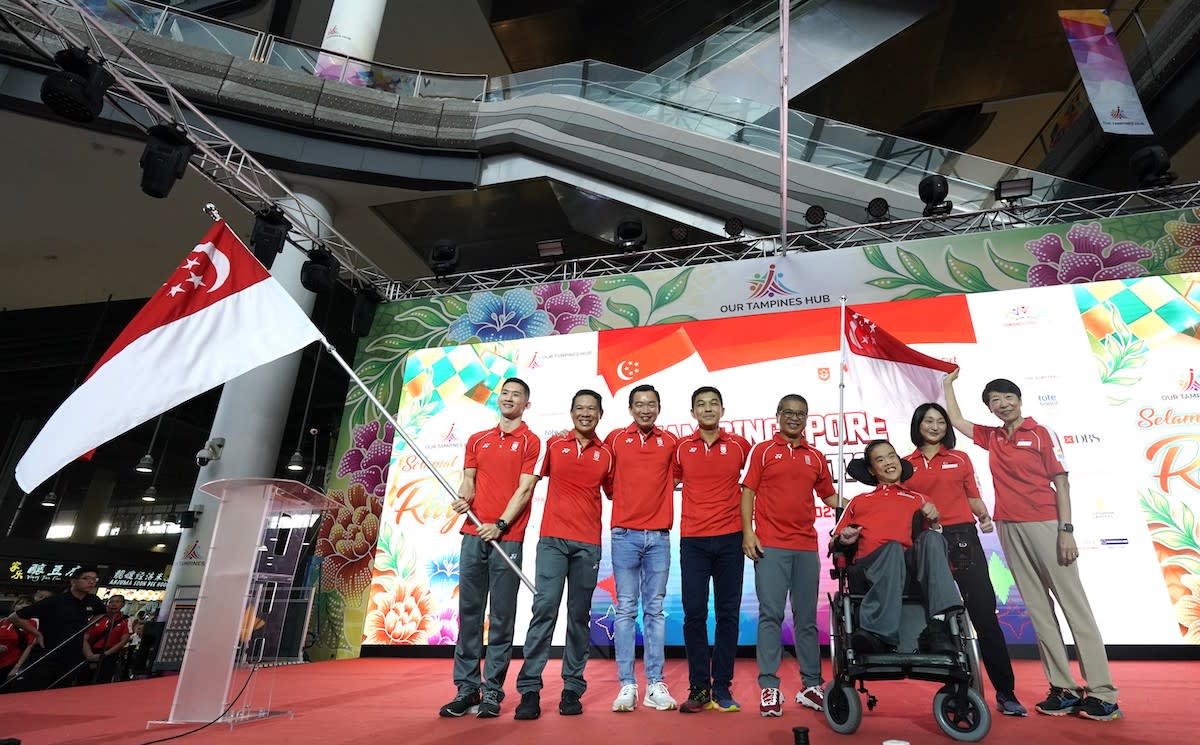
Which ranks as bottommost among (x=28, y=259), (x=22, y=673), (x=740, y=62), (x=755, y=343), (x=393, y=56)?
(x=22, y=673)

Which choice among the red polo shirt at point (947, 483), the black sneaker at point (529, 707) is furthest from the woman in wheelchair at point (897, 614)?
the black sneaker at point (529, 707)

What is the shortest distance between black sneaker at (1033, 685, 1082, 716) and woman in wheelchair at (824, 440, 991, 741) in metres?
0.40

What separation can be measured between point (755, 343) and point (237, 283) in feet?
14.3

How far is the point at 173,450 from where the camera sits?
16.0 m

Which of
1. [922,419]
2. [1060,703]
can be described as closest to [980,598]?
[1060,703]

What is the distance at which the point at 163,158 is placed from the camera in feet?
18.6

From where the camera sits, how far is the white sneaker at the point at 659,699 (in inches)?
119

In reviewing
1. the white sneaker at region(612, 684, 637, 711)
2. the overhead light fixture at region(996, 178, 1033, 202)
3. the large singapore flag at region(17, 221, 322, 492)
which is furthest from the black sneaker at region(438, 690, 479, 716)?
the overhead light fixture at region(996, 178, 1033, 202)

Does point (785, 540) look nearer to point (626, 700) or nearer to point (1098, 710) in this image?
point (626, 700)

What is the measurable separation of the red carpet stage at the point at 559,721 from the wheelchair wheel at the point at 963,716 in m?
0.05

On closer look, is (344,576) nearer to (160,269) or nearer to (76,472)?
(160,269)

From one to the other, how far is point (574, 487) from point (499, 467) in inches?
15.6

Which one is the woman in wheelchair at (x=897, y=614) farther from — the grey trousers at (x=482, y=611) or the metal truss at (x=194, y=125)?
the metal truss at (x=194, y=125)

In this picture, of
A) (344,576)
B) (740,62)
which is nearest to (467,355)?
(344,576)
